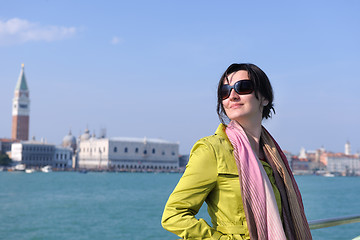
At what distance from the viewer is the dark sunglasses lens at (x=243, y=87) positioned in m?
0.93

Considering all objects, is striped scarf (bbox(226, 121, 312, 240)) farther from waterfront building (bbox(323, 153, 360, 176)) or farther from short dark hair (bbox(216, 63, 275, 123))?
waterfront building (bbox(323, 153, 360, 176))

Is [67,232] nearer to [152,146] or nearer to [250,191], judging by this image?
[250,191]

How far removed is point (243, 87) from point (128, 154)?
46.3 metres

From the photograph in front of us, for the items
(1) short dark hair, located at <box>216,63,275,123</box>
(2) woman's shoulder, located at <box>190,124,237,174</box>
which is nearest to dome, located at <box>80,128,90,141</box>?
(1) short dark hair, located at <box>216,63,275,123</box>

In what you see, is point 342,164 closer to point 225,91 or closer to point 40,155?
point 40,155

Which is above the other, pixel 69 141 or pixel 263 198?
pixel 263 198

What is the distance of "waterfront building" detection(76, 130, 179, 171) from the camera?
46.0 metres

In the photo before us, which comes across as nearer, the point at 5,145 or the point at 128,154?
the point at 128,154

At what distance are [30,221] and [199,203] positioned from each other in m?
10.9

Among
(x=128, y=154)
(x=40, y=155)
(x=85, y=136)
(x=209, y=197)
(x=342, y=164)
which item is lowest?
(x=342, y=164)

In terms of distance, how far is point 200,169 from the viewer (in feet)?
2.71

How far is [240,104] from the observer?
95cm

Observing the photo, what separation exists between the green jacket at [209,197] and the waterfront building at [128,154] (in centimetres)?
4483

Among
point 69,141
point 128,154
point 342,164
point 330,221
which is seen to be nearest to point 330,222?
point 330,221
